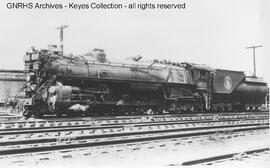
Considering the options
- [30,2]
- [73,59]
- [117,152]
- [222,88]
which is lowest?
[117,152]

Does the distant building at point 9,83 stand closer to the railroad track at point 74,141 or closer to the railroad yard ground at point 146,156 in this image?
the railroad track at point 74,141

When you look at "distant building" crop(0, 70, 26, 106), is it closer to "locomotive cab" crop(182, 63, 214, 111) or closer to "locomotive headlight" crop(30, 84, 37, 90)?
"locomotive headlight" crop(30, 84, 37, 90)

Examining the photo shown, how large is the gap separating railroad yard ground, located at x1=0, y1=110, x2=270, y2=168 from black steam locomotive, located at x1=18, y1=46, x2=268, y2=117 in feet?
12.3

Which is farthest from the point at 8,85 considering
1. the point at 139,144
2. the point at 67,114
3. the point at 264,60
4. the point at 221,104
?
the point at 264,60

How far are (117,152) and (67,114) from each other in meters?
4.68

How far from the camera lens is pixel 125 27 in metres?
5.90

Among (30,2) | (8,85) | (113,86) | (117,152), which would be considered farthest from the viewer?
(8,85)

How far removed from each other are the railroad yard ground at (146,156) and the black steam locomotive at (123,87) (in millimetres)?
3764

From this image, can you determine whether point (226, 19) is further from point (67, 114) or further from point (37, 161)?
point (67, 114)

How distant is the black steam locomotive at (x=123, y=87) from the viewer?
317 inches

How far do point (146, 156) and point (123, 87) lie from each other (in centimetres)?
558

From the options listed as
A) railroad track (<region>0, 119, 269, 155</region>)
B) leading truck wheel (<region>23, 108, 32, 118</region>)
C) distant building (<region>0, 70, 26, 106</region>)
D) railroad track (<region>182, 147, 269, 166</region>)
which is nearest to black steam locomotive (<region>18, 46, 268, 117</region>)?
leading truck wheel (<region>23, 108, 32, 118</region>)

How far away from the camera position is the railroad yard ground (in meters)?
3.68

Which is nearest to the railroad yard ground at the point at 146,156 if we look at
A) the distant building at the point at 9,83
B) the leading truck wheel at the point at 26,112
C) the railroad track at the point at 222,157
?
the railroad track at the point at 222,157
